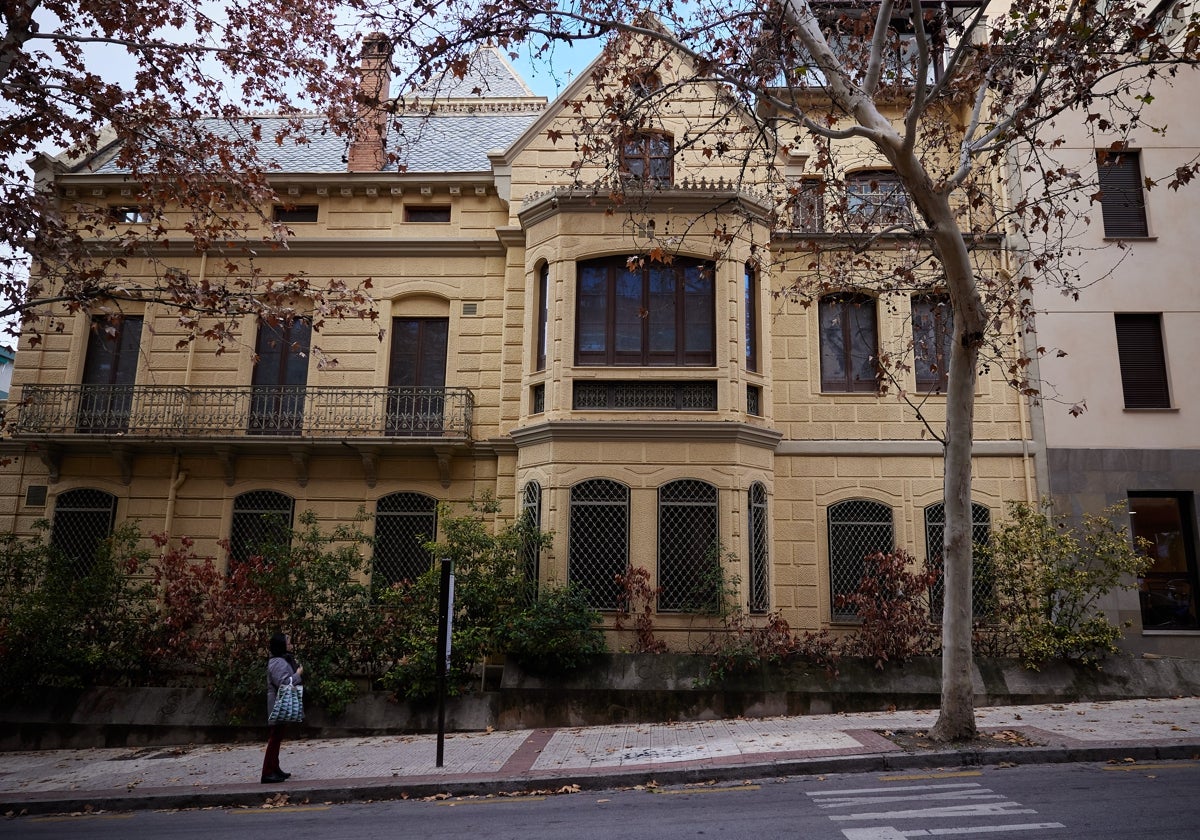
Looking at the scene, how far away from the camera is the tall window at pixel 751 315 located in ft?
52.6

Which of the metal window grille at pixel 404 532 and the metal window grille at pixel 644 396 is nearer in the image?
the metal window grille at pixel 644 396

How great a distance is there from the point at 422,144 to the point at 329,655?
12.4 meters

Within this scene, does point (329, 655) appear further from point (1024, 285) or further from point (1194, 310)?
point (1194, 310)

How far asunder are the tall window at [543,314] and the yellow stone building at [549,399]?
0.16 feet

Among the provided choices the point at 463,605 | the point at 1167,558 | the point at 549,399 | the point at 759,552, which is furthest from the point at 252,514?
the point at 1167,558

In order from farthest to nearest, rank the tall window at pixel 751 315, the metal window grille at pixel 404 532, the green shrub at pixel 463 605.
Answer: the metal window grille at pixel 404 532, the tall window at pixel 751 315, the green shrub at pixel 463 605

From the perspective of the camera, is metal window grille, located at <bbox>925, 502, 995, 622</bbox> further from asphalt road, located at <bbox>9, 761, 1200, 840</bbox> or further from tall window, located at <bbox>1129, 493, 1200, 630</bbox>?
asphalt road, located at <bbox>9, 761, 1200, 840</bbox>

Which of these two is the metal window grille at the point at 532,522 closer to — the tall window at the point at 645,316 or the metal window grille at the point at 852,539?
the tall window at the point at 645,316

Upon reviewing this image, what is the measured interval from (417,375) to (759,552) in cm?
780

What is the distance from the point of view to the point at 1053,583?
13562 mm

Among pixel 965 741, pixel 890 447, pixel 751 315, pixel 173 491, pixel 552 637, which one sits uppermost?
pixel 751 315

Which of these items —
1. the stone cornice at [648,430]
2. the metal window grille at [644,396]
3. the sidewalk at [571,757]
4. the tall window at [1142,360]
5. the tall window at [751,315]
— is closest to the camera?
the sidewalk at [571,757]

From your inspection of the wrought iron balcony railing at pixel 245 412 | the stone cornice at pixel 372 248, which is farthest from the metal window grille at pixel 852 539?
the stone cornice at pixel 372 248

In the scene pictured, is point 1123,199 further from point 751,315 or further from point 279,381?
point 279,381
